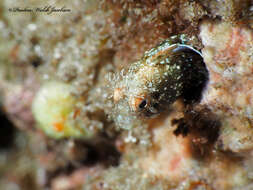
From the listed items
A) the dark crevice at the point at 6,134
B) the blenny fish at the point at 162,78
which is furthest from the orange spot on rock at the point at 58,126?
the dark crevice at the point at 6,134

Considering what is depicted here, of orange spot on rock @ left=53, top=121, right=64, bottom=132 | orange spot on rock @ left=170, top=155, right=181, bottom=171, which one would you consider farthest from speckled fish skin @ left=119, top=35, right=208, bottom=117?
orange spot on rock @ left=53, top=121, right=64, bottom=132

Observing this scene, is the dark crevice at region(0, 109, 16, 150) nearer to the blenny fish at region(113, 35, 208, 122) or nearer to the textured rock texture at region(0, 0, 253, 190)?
the textured rock texture at region(0, 0, 253, 190)

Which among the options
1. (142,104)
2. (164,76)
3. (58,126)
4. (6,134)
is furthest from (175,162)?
(6,134)

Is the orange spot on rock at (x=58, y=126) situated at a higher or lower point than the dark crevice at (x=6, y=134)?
lower

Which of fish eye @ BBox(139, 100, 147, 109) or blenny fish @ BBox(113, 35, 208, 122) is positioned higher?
blenny fish @ BBox(113, 35, 208, 122)

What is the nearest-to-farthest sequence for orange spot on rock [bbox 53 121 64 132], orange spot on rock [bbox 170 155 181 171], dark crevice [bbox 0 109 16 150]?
1. orange spot on rock [bbox 170 155 181 171]
2. orange spot on rock [bbox 53 121 64 132]
3. dark crevice [bbox 0 109 16 150]

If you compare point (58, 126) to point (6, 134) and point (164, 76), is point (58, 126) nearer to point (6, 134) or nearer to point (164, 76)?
point (164, 76)

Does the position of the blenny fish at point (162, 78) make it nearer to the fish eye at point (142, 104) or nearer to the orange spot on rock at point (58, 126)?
the fish eye at point (142, 104)

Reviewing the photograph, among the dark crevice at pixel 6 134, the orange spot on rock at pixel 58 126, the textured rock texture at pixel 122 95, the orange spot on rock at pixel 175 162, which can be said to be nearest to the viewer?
the textured rock texture at pixel 122 95

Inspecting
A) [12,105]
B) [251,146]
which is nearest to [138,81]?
[251,146]

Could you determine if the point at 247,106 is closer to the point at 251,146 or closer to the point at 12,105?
the point at 251,146
